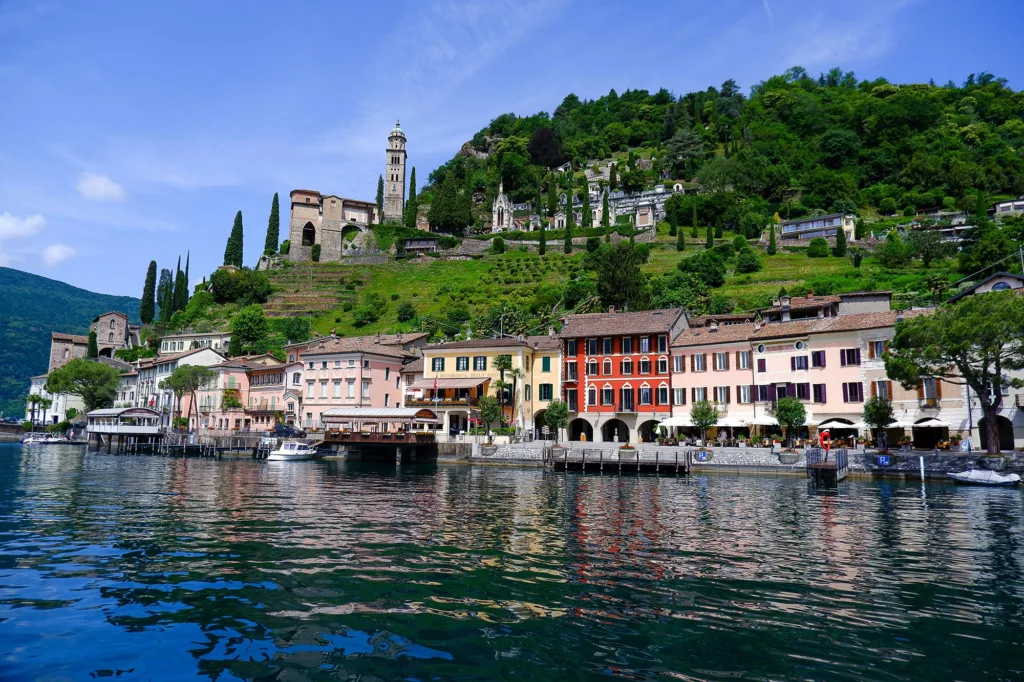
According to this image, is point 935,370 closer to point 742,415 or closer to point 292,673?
point 742,415

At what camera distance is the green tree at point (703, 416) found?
5138cm

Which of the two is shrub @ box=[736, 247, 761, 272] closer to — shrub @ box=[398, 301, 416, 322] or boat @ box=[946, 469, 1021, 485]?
shrub @ box=[398, 301, 416, 322]

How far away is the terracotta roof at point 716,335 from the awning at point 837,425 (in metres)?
8.74

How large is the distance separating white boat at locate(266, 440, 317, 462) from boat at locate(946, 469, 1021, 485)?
4750 cm

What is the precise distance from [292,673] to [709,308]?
77499mm

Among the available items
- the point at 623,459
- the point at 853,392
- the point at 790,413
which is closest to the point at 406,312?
the point at 623,459

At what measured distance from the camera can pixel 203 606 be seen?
1282cm

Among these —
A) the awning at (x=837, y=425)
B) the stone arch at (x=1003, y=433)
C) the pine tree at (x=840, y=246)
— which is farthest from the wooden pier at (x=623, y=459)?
the pine tree at (x=840, y=246)

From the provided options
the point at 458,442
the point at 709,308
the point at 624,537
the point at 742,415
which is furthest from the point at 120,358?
Answer: the point at 624,537

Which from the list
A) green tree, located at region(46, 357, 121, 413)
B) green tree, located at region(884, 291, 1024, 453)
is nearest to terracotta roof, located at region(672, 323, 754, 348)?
green tree, located at region(884, 291, 1024, 453)

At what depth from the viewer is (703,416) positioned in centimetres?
5144

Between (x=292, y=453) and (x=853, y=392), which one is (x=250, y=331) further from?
(x=853, y=392)

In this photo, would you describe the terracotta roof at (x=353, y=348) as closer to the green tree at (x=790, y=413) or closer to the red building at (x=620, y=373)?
the red building at (x=620, y=373)

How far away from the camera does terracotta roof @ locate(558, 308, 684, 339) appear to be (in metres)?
58.8
